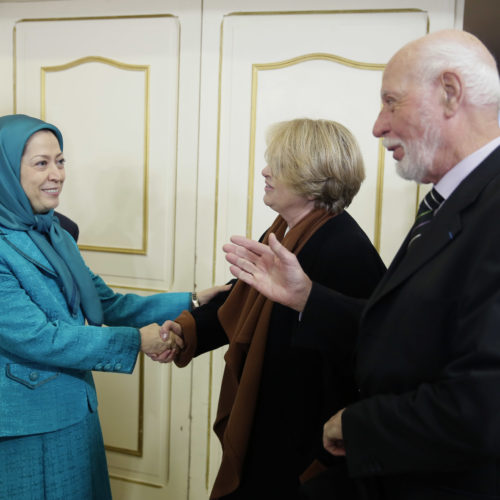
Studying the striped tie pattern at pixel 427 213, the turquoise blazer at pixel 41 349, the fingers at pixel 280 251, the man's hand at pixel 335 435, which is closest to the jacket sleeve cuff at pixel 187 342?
the turquoise blazer at pixel 41 349

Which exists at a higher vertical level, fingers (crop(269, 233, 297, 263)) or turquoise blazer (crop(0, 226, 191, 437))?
fingers (crop(269, 233, 297, 263))

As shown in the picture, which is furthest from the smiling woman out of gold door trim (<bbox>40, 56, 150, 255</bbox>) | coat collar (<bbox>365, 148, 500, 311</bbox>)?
coat collar (<bbox>365, 148, 500, 311</bbox>)

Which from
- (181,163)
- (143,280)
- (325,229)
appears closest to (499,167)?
(325,229)

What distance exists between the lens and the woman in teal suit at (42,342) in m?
1.55

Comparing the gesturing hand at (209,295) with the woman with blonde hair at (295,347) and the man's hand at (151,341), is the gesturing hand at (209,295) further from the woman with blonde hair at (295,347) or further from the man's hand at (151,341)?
the woman with blonde hair at (295,347)

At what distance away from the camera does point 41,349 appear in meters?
1.54

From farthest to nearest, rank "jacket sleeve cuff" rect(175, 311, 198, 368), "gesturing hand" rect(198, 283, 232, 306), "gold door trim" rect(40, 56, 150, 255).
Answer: "gold door trim" rect(40, 56, 150, 255) → "gesturing hand" rect(198, 283, 232, 306) → "jacket sleeve cuff" rect(175, 311, 198, 368)

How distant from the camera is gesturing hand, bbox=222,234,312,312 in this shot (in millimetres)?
1296

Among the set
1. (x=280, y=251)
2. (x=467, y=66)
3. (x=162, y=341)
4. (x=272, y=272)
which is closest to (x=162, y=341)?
(x=162, y=341)

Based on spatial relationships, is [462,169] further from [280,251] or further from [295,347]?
[295,347]

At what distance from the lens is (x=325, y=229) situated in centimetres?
152

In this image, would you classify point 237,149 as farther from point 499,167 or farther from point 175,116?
point 499,167

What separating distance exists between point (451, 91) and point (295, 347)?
719 millimetres

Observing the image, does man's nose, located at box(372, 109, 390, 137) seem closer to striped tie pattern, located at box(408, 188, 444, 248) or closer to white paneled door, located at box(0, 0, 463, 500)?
striped tie pattern, located at box(408, 188, 444, 248)
